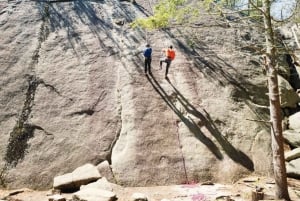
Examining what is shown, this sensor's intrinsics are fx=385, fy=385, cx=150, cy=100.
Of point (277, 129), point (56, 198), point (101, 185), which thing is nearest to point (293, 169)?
point (277, 129)

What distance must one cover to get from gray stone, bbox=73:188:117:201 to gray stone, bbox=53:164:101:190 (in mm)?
921

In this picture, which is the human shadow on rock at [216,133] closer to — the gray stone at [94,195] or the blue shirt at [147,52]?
the blue shirt at [147,52]

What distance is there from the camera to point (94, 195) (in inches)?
487

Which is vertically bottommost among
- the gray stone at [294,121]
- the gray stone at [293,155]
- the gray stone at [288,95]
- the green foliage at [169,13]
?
the gray stone at [293,155]

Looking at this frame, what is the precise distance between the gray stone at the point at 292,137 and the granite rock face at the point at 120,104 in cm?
121

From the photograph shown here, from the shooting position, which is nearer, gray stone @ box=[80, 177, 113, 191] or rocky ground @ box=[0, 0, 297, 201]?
gray stone @ box=[80, 177, 113, 191]

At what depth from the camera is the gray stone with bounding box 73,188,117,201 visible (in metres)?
12.3

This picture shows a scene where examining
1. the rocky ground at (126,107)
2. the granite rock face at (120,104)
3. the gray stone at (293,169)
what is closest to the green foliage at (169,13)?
the rocky ground at (126,107)

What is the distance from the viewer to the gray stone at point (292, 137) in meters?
16.7

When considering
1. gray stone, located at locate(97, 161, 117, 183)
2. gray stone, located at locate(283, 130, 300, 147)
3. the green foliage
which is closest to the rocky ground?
gray stone, located at locate(97, 161, 117, 183)

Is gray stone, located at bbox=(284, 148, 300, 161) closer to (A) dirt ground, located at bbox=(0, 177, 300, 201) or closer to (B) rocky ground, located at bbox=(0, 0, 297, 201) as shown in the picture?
(B) rocky ground, located at bbox=(0, 0, 297, 201)

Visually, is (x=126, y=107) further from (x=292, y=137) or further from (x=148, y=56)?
(x=292, y=137)

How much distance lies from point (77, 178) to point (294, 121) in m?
10.2

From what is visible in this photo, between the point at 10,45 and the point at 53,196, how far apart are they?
384 inches
